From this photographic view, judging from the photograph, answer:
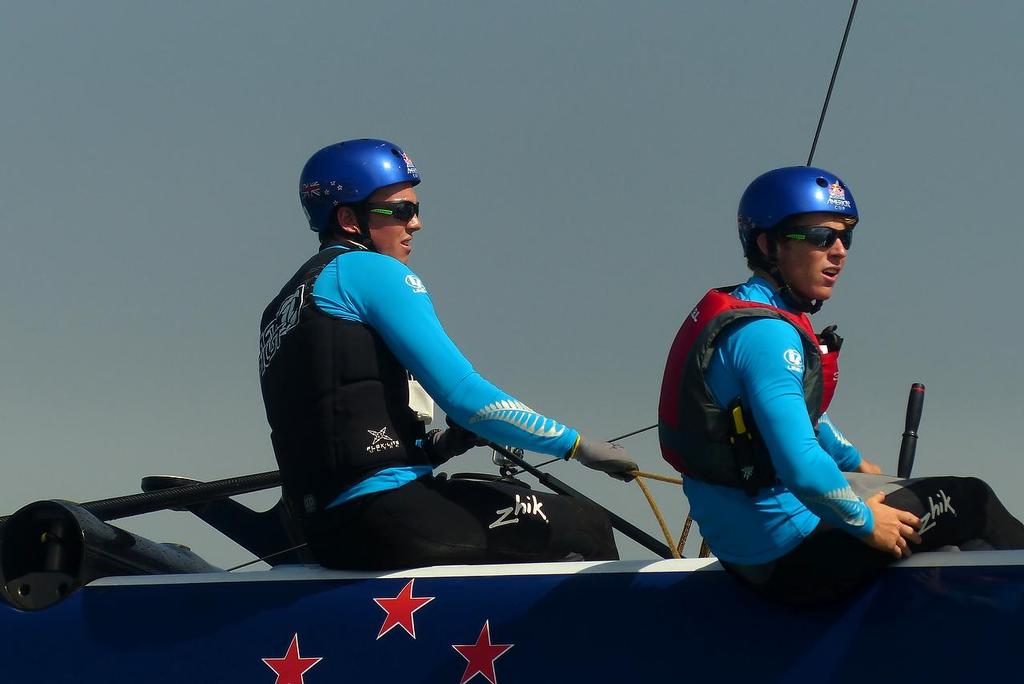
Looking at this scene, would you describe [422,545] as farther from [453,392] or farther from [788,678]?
[788,678]

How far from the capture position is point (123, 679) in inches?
181

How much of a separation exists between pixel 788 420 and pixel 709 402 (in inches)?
Answer: 10.6

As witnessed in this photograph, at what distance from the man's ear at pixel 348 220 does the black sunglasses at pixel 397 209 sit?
0.06 metres

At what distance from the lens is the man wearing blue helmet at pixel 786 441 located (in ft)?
12.1

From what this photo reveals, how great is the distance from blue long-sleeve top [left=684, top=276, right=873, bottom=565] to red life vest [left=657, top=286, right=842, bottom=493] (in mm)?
29

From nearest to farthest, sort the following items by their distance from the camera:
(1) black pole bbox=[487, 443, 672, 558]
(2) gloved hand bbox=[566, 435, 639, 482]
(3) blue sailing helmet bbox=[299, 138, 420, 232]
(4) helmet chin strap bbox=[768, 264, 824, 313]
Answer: (4) helmet chin strap bbox=[768, 264, 824, 313], (2) gloved hand bbox=[566, 435, 639, 482], (3) blue sailing helmet bbox=[299, 138, 420, 232], (1) black pole bbox=[487, 443, 672, 558]

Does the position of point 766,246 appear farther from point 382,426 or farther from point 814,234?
point 382,426

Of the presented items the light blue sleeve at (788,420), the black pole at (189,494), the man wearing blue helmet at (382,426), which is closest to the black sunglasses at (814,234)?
the light blue sleeve at (788,420)

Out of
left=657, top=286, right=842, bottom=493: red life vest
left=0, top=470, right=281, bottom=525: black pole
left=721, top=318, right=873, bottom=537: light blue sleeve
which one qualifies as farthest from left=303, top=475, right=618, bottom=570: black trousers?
left=0, top=470, right=281, bottom=525: black pole

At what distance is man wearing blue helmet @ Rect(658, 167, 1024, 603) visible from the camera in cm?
369

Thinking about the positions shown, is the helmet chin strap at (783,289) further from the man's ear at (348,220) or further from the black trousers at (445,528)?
the man's ear at (348,220)

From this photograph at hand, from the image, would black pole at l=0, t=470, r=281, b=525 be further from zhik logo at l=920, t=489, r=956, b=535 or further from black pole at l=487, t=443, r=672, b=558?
zhik logo at l=920, t=489, r=956, b=535

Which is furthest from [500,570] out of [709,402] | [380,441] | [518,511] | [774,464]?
[774,464]

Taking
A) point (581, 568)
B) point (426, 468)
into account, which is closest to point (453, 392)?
point (426, 468)
